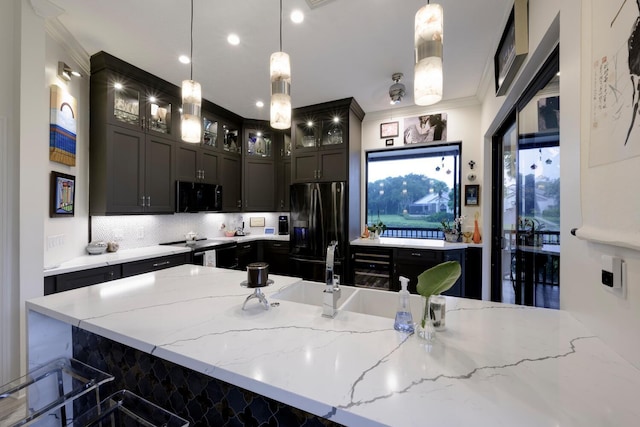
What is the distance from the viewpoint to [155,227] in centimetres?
349

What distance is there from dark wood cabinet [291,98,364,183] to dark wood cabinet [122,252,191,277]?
6.31 ft

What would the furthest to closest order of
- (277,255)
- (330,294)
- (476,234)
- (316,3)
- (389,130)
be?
(277,255)
(389,130)
(476,234)
(316,3)
(330,294)

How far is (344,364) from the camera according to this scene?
0.77 metres

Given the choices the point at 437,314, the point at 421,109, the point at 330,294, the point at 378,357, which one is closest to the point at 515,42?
the point at 437,314

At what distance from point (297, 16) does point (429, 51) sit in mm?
1549

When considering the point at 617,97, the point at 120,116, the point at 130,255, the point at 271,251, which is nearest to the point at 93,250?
the point at 130,255

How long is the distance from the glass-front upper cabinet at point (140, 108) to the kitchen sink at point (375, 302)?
3093 millimetres

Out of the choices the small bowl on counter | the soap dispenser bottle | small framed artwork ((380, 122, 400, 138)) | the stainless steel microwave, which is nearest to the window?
small framed artwork ((380, 122, 400, 138))

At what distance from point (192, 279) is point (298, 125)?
3.02 meters

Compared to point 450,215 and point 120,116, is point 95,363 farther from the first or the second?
point 450,215

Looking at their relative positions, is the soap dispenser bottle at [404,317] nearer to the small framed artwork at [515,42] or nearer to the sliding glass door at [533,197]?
the sliding glass door at [533,197]

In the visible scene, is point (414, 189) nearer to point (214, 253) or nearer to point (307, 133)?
point (307, 133)

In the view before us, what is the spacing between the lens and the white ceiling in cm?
201

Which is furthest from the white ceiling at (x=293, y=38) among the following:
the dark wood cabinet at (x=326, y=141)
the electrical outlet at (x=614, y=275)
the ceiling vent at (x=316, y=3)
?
the electrical outlet at (x=614, y=275)
